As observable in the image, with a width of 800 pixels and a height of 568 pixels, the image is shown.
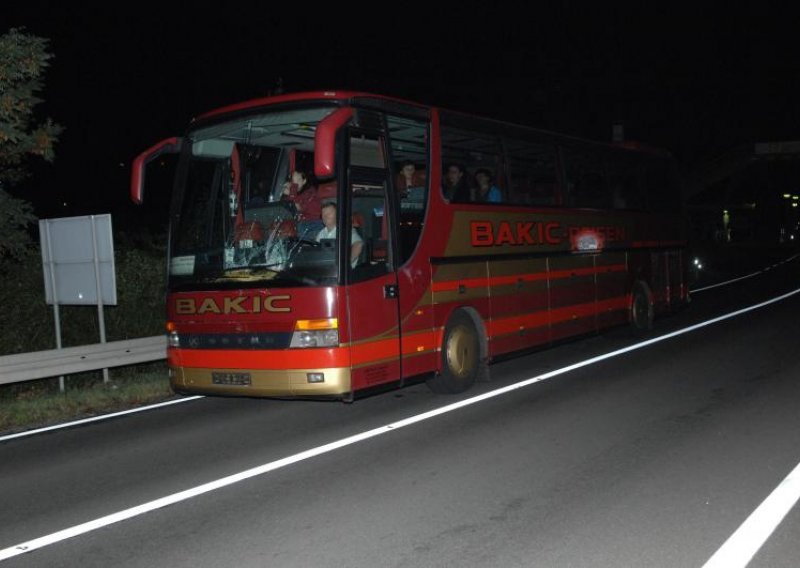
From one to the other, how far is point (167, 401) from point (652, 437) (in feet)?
19.9

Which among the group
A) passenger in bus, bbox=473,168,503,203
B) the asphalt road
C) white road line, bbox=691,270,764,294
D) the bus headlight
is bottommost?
white road line, bbox=691,270,764,294

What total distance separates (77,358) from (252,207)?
12.6ft

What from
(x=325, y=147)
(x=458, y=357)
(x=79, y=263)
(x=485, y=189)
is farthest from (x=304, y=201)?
(x=79, y=263)

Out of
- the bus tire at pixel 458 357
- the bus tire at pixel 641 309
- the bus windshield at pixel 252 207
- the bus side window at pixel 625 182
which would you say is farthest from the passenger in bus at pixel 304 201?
the bus tire at pixel 641 309

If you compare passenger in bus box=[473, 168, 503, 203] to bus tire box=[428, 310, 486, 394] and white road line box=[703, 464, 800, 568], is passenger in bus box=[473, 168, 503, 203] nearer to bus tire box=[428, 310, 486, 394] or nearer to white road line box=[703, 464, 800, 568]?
bus tire box=[428, 310, 486, 394]

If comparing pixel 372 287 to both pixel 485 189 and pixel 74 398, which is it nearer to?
pixel 485 189

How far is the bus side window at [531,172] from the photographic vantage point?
11.0 m

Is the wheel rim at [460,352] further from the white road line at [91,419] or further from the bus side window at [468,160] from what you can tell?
the white road line at [91,419]

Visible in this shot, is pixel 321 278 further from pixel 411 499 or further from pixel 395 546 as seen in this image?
pixel 395 546

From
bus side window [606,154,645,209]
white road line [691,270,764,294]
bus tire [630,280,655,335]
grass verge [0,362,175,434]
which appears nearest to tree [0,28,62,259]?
grass verge [0,362,175,434]

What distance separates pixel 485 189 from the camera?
10.4m

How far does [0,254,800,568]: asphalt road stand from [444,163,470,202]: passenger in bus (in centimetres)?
241

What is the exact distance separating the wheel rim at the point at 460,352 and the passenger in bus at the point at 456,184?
5.25 ft

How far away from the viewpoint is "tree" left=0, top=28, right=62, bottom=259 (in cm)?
1005
